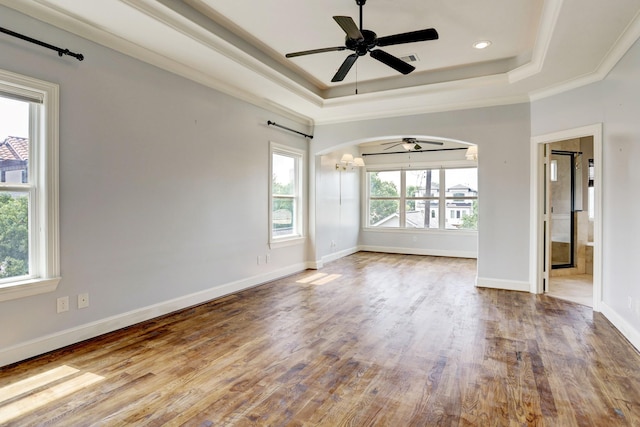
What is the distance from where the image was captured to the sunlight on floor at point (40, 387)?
210 cm

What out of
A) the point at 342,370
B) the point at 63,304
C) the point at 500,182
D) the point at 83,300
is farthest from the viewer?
the point at 500,182

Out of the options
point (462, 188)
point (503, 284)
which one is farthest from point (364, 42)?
point (462, 188)

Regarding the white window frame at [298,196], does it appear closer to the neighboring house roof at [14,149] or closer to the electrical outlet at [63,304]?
the electrical outlet at [63,304]

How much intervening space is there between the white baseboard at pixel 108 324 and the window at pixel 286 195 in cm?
116

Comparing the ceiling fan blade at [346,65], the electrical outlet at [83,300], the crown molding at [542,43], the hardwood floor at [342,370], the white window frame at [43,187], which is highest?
the crown molding at [542,43]

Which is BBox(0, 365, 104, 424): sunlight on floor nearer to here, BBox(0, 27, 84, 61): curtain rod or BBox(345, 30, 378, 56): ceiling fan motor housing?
BBox(0, 27, 84, 61): curtain rod

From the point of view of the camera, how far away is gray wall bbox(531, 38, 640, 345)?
312 centimetres

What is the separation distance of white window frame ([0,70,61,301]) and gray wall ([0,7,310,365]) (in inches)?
2.8

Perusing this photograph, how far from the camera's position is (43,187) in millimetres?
2814

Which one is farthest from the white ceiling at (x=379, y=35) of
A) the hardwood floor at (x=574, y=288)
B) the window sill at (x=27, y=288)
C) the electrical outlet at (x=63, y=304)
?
the hardwood floor at (x=574, y=288)

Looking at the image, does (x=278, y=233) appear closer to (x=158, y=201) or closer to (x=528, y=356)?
(x=158, y=201)

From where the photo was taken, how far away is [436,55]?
13.7 feet

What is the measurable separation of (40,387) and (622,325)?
488 cm

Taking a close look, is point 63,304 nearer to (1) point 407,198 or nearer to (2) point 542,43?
(2) point 542,43
